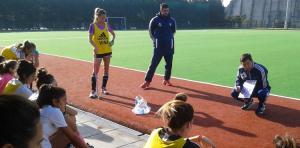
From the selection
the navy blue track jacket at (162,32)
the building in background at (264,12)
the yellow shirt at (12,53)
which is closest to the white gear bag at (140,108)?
the navy blue track jacket at (162,32)

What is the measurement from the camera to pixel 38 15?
4859cm

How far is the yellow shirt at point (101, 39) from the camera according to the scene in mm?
7789

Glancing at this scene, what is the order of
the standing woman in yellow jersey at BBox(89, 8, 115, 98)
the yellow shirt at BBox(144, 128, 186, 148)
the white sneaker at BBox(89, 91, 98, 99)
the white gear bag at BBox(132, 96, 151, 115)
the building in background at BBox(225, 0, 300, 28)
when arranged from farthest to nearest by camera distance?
the building in background at BBox(225, 0, 300, 28) → the white sneaker at BBox(89, 91, 98, 99) → the standing woman in yellow jersey at BBox(89, 8, 115, 98) → the white gear bag at BBox(132, 96, 151, 115) → the yellow shirt at BBox(144, 128, 186, 148)

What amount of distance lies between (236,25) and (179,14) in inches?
441

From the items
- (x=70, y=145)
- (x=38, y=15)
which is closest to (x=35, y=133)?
(x=70, y=145)

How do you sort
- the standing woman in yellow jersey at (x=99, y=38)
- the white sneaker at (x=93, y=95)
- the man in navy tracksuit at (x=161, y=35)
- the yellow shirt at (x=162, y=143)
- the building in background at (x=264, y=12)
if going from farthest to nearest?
the building in background at (x=264, y=12) → the man in navy tracksuit at (x=161, y=35) → the white sneaker at (x=93, y=95) → the standing woman in yellow jersey at (x=99, y=38) → the yellow shirt at (x=162, y=143)

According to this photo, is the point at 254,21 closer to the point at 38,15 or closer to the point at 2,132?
the point at 38,15

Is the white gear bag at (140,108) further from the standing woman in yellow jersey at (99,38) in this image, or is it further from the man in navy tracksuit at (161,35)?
the man in navy tracksuit at (161,35)

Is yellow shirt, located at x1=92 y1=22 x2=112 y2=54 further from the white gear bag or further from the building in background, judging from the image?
the building in background

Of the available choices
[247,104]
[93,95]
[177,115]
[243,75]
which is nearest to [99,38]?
[93,95]

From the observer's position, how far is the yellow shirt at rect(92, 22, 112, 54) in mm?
7789

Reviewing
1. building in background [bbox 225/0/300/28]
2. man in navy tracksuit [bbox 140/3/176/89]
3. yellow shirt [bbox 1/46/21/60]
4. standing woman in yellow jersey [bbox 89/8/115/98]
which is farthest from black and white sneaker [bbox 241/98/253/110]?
building in background [bbox 225/0/300/28]

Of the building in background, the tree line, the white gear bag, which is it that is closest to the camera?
the white gear bag

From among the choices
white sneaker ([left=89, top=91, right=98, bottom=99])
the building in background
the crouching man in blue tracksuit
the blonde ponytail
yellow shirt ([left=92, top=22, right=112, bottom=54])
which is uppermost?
the building in background
